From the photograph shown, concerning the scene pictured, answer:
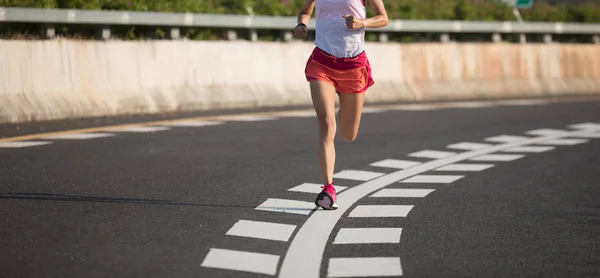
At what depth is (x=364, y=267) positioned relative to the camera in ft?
27.0

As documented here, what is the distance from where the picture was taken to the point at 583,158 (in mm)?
16219

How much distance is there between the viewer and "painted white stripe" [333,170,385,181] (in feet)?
44.0

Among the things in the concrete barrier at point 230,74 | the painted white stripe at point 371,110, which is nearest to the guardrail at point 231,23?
the concrete barrier at point 230,74

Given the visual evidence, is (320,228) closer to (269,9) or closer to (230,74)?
(230,74)

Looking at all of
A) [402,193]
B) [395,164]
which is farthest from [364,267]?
[395,164]

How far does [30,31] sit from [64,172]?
7666 mm

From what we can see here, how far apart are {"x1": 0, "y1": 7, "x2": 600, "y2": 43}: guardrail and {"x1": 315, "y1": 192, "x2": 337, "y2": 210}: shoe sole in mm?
9291


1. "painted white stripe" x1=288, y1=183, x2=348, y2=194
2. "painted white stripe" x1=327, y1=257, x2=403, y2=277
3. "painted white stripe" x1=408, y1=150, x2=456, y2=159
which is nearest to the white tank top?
"painted white stripe" x1=288, y1=183, x2=348, y2=194

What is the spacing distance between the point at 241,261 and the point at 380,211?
8.77 ft

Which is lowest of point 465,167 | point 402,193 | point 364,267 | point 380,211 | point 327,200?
point 465,167

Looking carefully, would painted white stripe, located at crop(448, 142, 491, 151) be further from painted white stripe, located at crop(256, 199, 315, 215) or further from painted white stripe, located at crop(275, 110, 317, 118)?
painted white stripe, located at crop(256, 199, 315, 215)

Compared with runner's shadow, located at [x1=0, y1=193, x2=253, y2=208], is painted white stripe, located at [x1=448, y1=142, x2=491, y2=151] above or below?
below

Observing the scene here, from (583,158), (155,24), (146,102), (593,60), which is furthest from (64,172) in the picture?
(593,60)

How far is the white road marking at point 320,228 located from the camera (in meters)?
8.16
